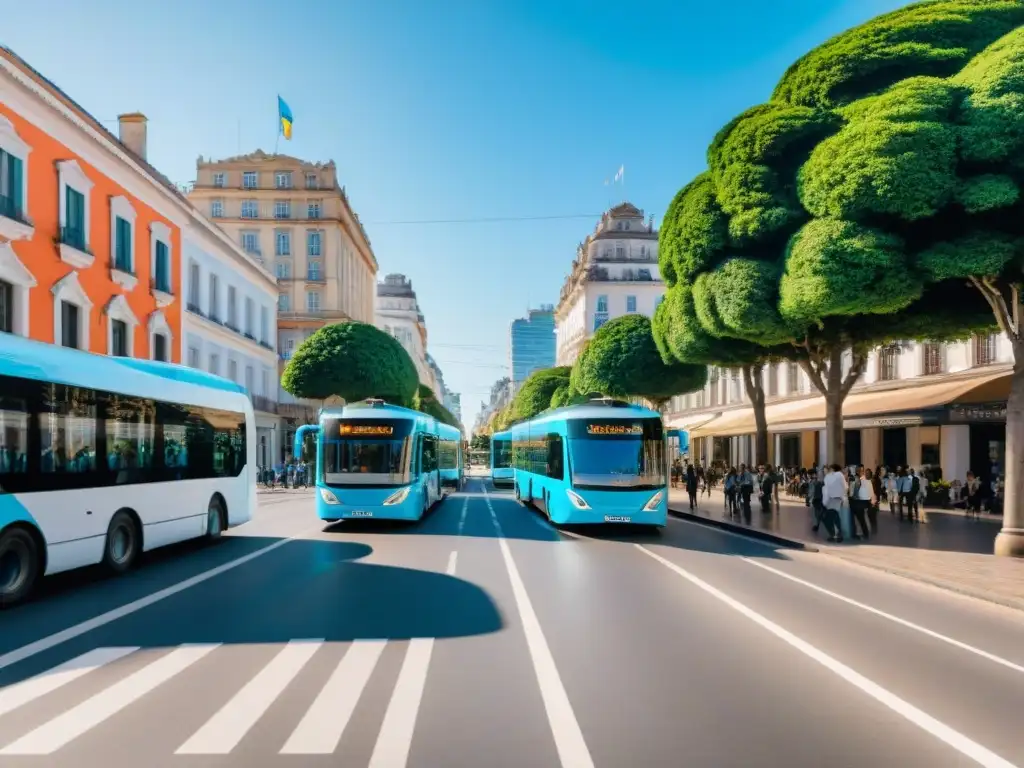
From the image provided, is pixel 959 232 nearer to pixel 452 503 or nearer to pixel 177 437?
pixel 177 437

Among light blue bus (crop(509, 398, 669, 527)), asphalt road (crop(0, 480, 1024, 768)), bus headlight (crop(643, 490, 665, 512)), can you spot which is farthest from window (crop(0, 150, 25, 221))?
bus headlight (crop(643, 490, 665, 512))

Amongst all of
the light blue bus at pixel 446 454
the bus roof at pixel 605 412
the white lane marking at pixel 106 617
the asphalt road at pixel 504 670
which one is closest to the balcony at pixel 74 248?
the light blue bus at pixel 446 454

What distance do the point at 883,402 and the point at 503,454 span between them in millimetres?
20559

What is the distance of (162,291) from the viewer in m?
32.6

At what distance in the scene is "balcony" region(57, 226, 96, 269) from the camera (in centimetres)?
2481

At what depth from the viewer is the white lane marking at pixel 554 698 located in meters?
5.02

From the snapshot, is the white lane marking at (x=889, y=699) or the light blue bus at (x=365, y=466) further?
the light blue bus at (x=365, y=466)

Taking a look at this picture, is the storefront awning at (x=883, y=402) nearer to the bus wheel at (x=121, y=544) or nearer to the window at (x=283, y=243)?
the bus wheel at (x=121, y=544)

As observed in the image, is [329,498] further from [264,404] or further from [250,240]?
[250,240]

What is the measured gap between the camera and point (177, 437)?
14.2 meters

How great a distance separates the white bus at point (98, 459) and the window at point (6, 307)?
10.1m

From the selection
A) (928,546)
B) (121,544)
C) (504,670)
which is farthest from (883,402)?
(504,670)

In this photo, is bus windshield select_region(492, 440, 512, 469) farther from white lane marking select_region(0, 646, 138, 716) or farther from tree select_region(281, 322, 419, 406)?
white lane marking select_region(0, 646, 138, 716)

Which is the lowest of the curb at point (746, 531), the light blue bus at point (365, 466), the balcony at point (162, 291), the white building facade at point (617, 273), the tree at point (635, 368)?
the curb at point (746, 531)
